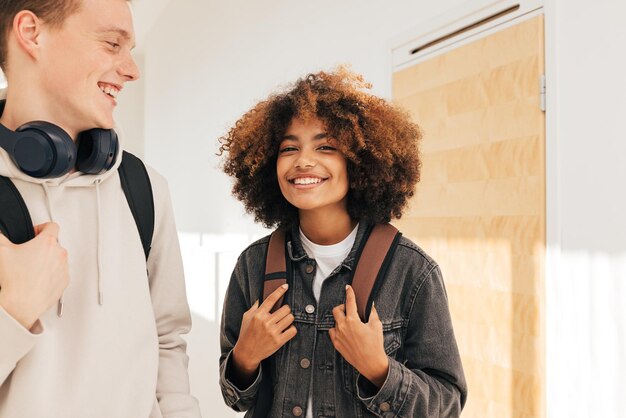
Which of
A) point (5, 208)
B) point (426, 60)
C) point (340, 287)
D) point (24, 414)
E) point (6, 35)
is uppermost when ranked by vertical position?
point (426, 60)

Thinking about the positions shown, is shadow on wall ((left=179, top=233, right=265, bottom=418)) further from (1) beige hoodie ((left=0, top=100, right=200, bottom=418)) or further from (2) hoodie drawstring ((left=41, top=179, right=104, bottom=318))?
(2) hoodie drawstring ((left=41, top=179, right=104, bottom=318))

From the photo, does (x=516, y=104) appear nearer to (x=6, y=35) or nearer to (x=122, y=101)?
(x=6, y=35)

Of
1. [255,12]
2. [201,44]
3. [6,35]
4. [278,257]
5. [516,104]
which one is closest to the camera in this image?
[6,35]

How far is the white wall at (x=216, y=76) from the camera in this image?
3.16 m

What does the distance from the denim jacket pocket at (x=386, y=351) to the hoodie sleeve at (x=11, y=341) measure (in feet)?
2.26

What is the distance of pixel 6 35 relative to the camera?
1.10m

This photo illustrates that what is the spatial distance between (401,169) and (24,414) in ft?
3.45

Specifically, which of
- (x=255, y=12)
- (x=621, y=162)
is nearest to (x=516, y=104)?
(x=621, y=162)

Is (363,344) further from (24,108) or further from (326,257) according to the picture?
(24,108)

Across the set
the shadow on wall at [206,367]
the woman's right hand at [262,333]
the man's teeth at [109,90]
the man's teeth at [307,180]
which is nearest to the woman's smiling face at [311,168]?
the man's teeth at [307,180]

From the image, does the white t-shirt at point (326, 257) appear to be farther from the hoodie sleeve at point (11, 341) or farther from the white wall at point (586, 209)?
the white wall at point (586, 209)

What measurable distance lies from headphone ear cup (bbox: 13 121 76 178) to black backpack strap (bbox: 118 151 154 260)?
0.50ft

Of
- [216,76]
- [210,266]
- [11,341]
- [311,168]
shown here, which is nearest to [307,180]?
[311,168]

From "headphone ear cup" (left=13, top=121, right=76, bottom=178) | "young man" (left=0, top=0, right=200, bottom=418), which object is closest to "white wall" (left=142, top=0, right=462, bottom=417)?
"young man" (left=0, top=0, right=200, bottom=418)
